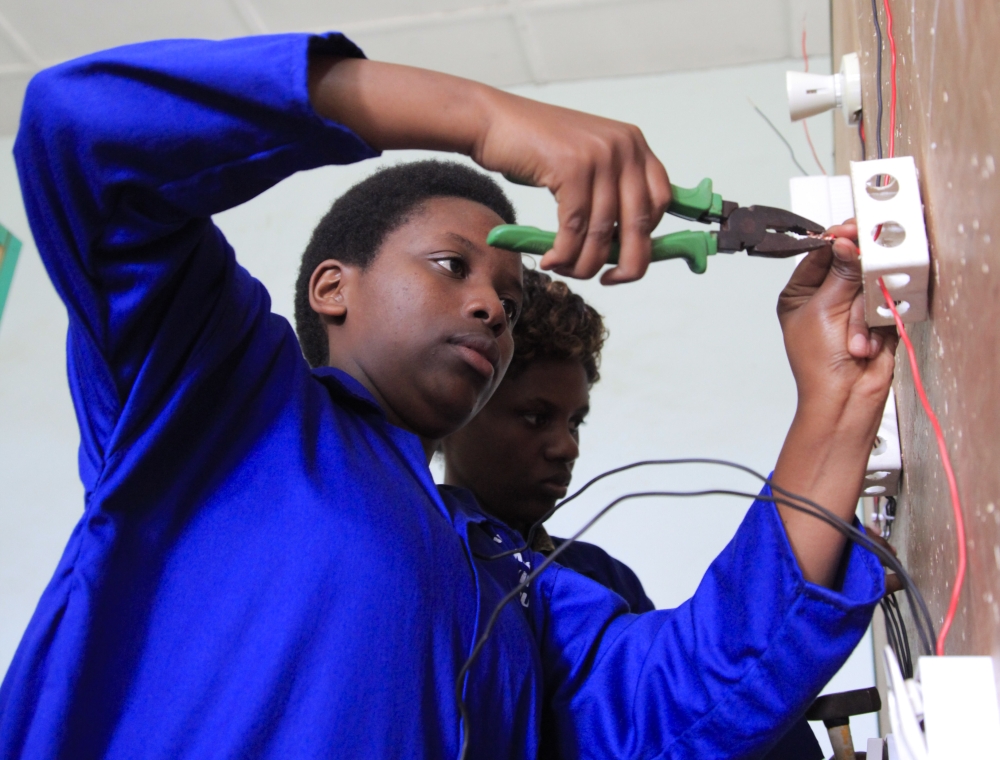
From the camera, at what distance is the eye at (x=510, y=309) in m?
0.90

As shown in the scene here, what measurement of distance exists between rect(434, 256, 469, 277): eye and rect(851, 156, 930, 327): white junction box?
0.38 m

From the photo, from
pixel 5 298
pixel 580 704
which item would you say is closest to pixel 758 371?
pixel 580 704

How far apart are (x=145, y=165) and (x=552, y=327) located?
78cm

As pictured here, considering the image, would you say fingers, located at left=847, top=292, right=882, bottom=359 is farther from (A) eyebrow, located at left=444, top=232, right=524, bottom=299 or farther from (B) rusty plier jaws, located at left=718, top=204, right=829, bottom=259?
(A) eyebrow, located at left=444, top=232, right=524, bottom=299

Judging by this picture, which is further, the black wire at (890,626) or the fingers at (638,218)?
the black wire at (890,626)

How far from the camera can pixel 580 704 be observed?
807 mm

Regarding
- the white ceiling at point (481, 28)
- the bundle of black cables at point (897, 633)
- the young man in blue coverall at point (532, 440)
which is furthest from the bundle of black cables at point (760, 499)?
the white ceiling at point (481, 28)

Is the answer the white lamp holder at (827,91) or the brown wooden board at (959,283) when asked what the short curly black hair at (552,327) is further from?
the brown wooden board at (959,283)

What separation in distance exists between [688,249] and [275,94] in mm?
242

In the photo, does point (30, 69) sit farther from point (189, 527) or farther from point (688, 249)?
point (688, 249)

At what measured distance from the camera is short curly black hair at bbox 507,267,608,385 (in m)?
1.23

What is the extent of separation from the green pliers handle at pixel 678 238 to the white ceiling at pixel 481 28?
154 cm

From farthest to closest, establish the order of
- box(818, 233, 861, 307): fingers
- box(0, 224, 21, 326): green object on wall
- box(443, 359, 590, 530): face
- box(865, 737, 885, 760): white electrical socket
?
box(0, 224, 21, 326): green object on wall
box(443, 359, 590, 530): face
box(865, 737, 885, 760): white electrical socket
box(818, 233, 861, 307): fingers

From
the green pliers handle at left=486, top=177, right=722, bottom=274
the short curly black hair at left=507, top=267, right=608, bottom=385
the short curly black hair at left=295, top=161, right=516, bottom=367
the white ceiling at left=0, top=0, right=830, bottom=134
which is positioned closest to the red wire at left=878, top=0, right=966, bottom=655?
the green pliers handle at left=486, top=177, right=722, bottom=274
